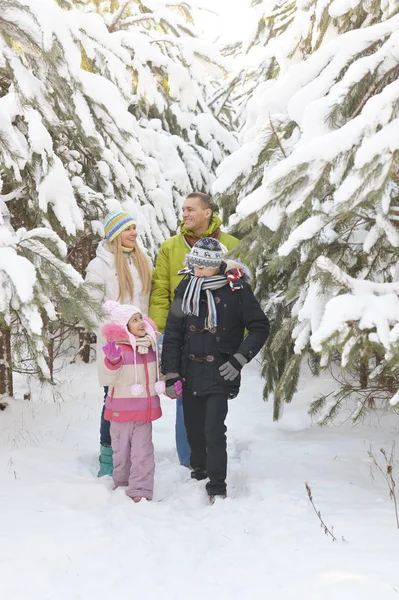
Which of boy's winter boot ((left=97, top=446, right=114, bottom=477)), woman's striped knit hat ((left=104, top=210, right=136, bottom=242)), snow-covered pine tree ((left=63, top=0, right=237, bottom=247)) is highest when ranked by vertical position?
snow-covered pine tree ((left=63, top=0, right=237, bottom=247))

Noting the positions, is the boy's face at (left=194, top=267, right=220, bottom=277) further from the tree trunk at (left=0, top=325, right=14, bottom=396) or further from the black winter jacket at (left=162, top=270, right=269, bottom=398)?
the tree trunk at (left=0, top=325, right=14, bottom=396)

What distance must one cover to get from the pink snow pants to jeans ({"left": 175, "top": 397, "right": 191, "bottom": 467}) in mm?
594

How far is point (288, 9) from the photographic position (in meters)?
5.12

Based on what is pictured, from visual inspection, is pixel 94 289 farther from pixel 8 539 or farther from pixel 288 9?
pixel 288 9

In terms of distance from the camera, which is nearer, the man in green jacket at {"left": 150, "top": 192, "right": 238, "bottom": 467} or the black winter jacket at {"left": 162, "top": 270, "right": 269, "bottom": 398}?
the black winter jacket at {"left": 162, "top": 270, "right": 269, "bottom": 398}

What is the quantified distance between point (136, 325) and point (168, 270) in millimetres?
714

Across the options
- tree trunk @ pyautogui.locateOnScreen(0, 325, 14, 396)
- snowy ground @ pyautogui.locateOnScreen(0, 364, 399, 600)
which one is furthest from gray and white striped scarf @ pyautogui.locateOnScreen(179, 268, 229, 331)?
tree trunk @ pyautogui.locateOnScreen(0, 325, 14, 396)

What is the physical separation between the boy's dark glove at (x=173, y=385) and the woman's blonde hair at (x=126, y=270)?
74 centimetres

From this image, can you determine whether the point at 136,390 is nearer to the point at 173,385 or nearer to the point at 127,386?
the point at 127,386

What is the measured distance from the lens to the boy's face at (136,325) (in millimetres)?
3887

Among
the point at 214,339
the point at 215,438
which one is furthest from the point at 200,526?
the point at 214,339

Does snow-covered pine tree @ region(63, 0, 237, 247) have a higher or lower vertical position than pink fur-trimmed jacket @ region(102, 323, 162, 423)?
higher

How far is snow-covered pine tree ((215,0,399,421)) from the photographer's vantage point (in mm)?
2641

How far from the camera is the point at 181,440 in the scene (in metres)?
4.57
